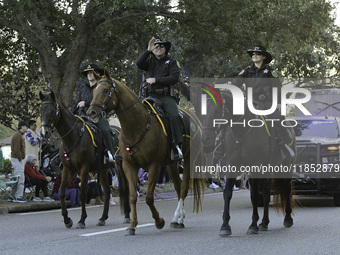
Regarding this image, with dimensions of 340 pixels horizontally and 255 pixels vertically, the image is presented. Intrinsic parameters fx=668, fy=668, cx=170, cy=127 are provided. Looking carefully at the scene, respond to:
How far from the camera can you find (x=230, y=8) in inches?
748

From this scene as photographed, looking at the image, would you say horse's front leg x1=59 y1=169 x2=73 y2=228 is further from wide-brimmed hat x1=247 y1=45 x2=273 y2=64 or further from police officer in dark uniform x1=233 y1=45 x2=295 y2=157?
wide-brimmed hat x1=247 y1=45 x2=273 y2=64

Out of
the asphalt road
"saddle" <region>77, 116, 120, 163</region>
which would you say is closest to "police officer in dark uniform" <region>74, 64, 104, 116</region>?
"saddle" <region>77, 116, 120, 163</region>

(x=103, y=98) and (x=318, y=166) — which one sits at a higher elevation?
(x=103, y=98)

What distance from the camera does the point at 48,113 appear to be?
38.9 feet

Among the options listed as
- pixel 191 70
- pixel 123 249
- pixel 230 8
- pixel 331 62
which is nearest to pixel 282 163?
pixel 123 249

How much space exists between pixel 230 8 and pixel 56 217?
836cm

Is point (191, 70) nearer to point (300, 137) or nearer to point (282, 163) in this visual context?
point (300, 137)

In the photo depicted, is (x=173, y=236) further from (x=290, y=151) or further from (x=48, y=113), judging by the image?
(x=48, y=113)

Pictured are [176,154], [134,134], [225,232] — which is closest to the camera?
[225,232]

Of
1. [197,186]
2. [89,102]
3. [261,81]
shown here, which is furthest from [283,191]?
[89,102]

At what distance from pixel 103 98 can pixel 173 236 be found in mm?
2281

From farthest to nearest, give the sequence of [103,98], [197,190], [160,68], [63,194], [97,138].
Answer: [97,138] → [197,190] → [63,194] → [160,68] → [103,98]

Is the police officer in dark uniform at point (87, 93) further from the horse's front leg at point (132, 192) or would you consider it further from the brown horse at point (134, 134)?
the horse's front leg at point (132, 192)

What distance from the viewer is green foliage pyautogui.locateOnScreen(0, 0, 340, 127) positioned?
18938mm
